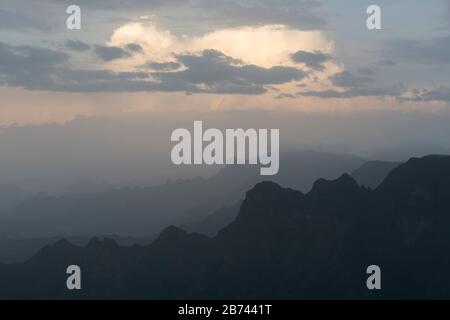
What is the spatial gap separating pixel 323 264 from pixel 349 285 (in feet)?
36.9

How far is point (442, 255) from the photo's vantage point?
196625 millimetres
